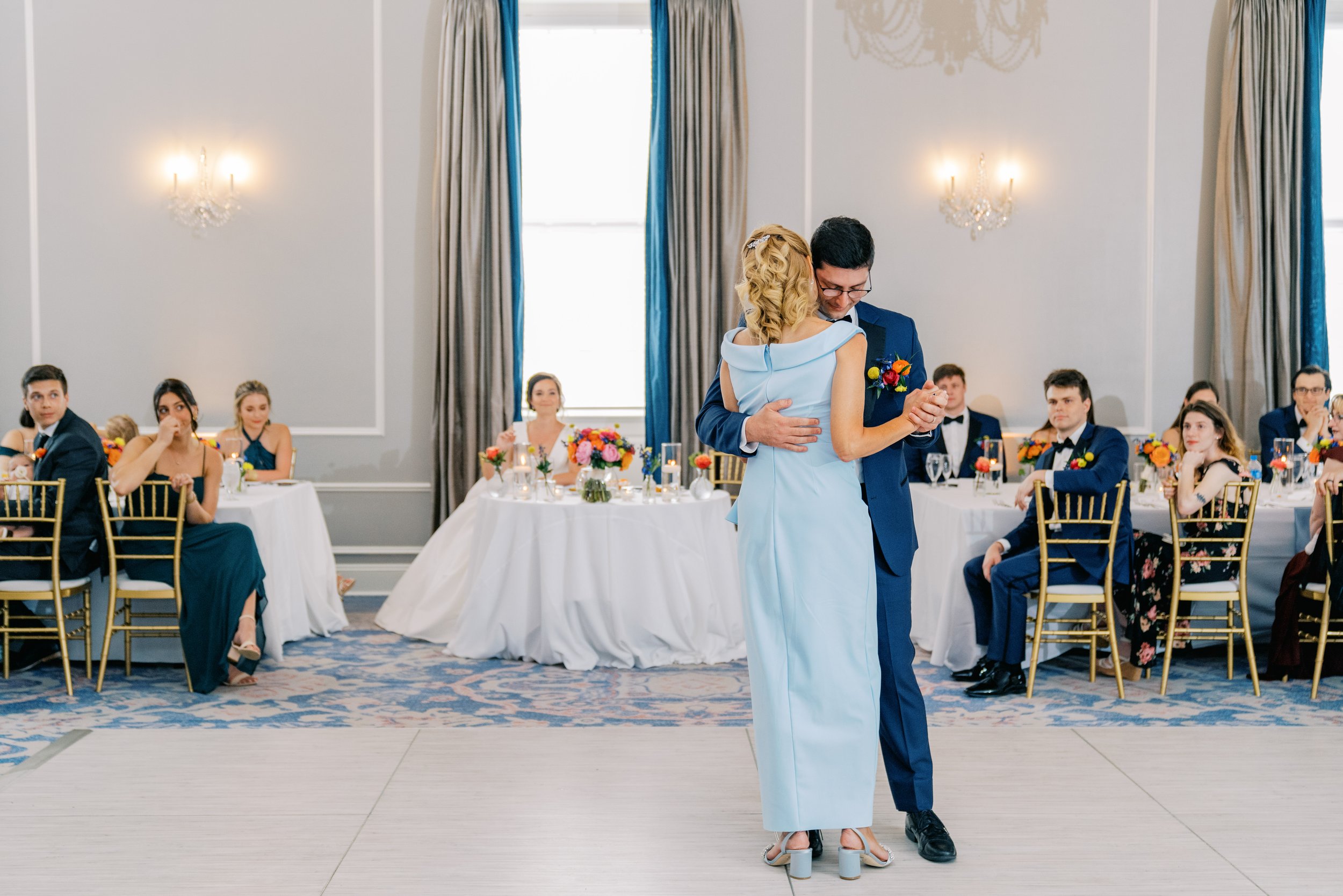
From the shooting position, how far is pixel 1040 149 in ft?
25.1

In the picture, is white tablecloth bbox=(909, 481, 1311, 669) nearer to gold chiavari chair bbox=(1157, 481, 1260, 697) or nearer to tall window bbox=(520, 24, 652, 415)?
gold chiavari chair bbox=(1157, 481, 1260, 697)

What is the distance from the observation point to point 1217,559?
488 cm

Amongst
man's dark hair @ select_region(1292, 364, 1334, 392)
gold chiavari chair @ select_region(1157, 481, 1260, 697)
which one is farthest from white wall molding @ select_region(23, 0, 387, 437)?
man's dark hair @ select_region(1292, 364, 1334, 392)

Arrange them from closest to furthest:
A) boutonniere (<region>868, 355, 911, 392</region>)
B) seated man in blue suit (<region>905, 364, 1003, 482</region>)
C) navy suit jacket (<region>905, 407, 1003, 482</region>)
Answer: boutonniere (<region>868, 355, 911, 392</region>) → navy suit jacket (<region>905, 407, 1003, 482</region>) → seated man in blue suit (<region>905, 364, 1003, 482</region>)

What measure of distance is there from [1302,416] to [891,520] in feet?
16.9

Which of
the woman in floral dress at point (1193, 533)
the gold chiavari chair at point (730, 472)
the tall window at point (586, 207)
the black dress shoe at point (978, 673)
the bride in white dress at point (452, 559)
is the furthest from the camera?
the tall window at point (586, 207)

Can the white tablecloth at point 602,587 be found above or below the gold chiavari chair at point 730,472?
below

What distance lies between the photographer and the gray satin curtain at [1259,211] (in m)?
7.47

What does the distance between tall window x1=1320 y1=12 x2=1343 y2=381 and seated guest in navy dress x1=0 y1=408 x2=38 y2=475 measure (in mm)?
8532

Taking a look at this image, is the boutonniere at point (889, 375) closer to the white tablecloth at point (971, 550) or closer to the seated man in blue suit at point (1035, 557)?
the seated man in blue suit at point (1035, 557)

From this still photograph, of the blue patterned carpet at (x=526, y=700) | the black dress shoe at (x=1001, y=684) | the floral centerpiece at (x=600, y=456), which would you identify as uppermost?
the floral centerpiece at (x=600, y=456)

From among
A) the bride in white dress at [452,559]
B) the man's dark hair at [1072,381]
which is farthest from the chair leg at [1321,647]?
the bride in white dress at [452,559]

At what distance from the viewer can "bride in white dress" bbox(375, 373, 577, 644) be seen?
239 inches

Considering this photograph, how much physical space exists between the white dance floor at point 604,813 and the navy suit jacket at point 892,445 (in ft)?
3.00
